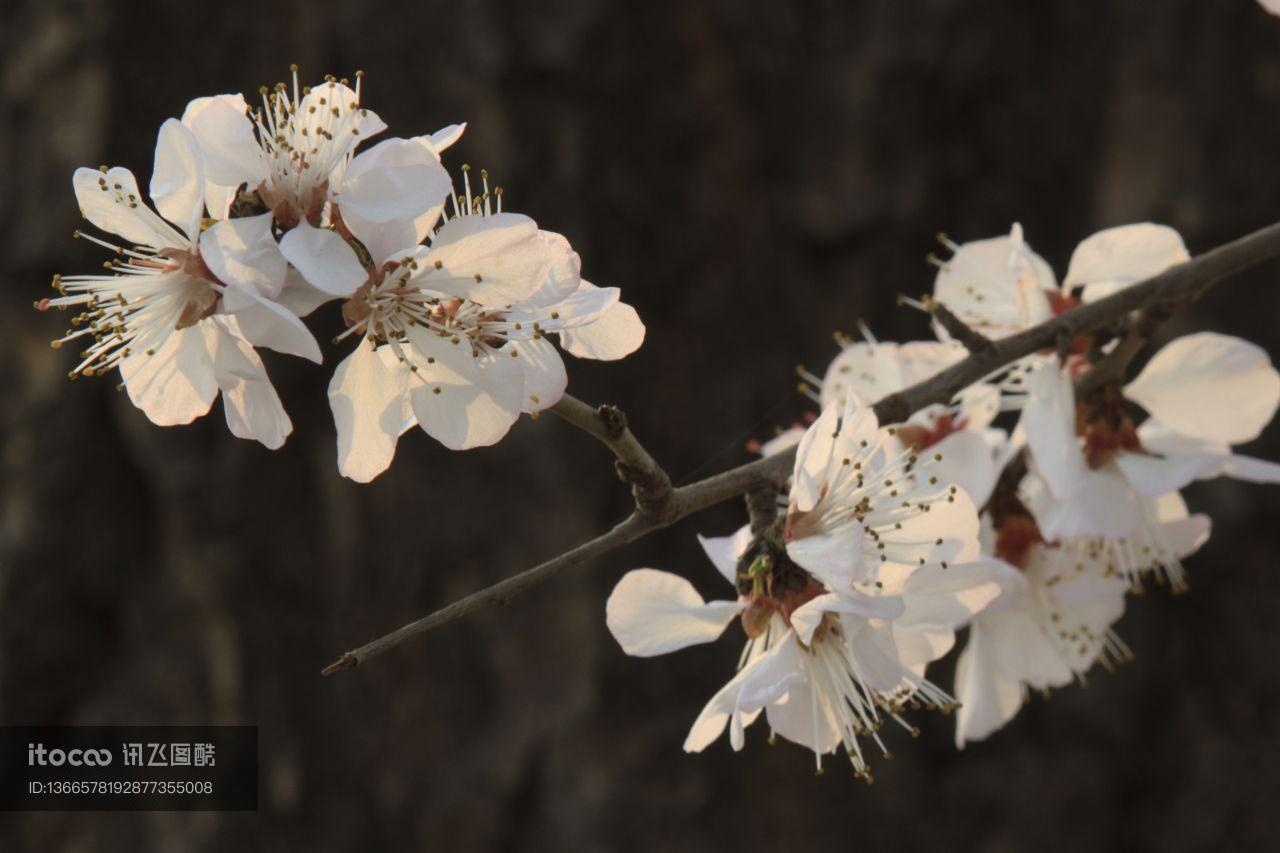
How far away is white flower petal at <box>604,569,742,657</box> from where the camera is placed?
0.60 m

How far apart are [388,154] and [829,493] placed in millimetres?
242

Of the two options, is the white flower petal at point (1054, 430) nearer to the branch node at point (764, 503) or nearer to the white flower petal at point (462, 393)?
the branch node at point (764, 503)

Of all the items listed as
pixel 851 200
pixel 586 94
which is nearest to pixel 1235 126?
pixel 851 200

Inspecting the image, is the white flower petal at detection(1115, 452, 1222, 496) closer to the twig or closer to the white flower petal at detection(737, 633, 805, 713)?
the twig

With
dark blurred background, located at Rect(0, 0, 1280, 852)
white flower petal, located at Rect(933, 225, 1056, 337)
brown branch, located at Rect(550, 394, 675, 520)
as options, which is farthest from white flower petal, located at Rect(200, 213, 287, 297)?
dark blurred background, located at Rect(0, 0, 1280, 852)

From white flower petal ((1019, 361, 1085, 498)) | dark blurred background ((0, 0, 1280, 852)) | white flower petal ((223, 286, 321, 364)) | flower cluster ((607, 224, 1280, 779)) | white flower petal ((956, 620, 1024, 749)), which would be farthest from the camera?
dark blurred background ((0, 0, 1280, 852))

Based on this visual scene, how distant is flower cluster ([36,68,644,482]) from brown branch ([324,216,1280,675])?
4cm

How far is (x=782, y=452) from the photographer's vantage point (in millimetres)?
577

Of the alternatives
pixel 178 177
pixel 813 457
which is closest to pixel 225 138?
pixel 178 177

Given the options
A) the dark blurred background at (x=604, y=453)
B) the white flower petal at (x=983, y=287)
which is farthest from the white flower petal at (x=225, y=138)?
the dark blurred background at (x=604, y=453)

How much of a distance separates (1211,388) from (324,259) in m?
0.56

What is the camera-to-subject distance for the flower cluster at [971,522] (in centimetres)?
55

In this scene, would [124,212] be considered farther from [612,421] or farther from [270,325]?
[612,421]

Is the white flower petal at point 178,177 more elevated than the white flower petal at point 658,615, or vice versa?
the white flower petal at point 178,177
